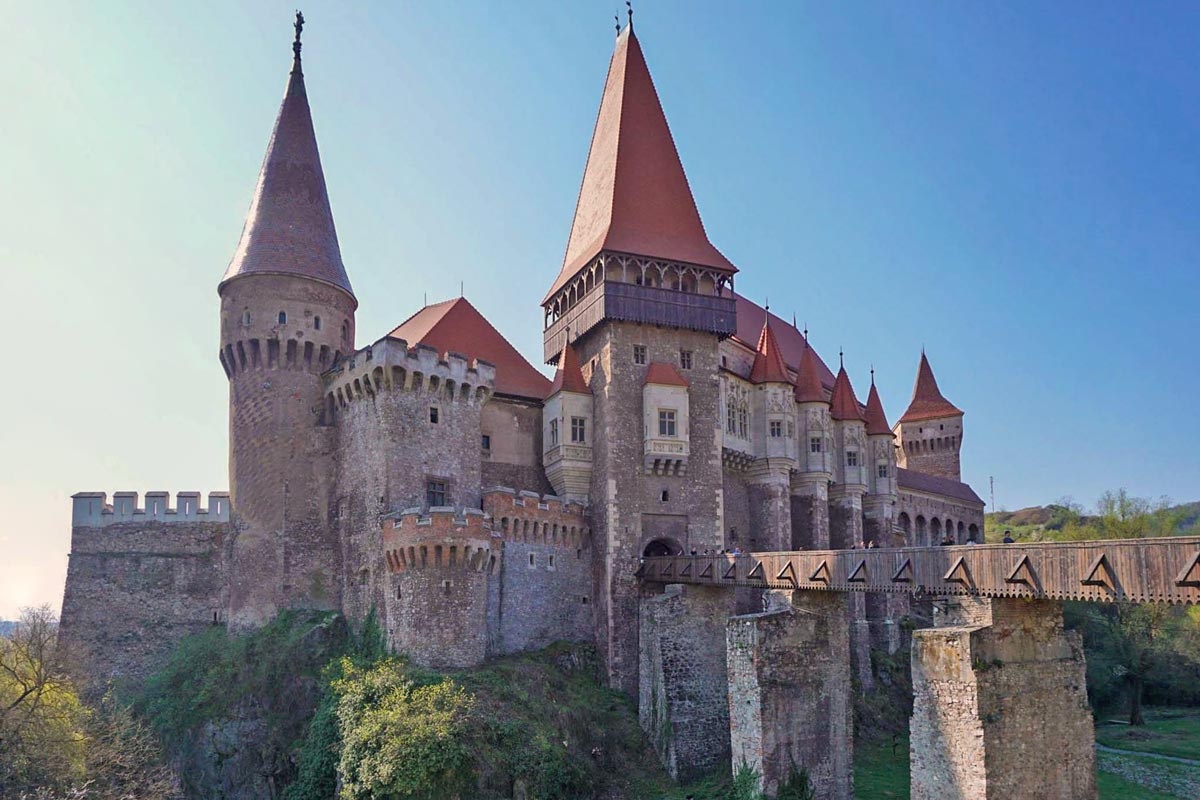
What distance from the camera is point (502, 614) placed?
3130cm

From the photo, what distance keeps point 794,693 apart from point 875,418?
25.5 m

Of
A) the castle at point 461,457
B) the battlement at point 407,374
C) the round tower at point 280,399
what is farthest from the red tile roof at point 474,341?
the round tower at point 280,399

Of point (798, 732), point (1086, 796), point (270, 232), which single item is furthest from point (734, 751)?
point (270, 232)

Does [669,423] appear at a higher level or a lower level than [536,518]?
→ higher

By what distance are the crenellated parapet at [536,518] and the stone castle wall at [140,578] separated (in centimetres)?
1023

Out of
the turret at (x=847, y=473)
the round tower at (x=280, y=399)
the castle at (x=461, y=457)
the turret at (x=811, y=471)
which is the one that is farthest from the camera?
the turret at (x=847, y=473)

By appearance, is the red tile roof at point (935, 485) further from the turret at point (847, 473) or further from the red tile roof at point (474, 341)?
the red tile roof at point (474, 341)

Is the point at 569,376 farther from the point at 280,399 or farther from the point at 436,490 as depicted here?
the point at 280,399

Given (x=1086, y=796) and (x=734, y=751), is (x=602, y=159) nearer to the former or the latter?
(x=734, y=751)

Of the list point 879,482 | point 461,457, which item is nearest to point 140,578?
point 461,457

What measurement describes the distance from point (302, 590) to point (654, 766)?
13130 millimetres

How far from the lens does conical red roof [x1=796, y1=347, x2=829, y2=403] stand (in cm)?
4119

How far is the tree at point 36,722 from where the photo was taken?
2197 centimetres

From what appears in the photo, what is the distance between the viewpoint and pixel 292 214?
3569 centimetres
